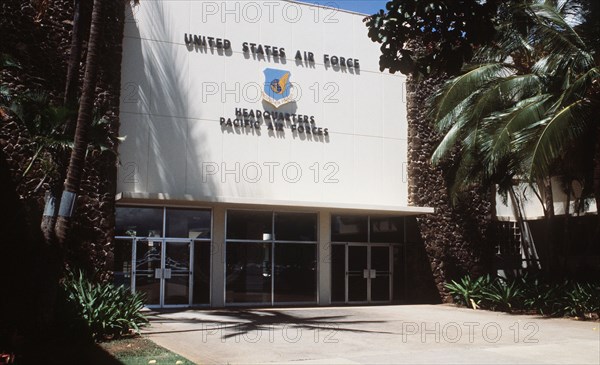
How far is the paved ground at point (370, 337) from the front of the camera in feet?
34.6

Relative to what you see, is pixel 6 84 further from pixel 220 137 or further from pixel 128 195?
pixel 220 137

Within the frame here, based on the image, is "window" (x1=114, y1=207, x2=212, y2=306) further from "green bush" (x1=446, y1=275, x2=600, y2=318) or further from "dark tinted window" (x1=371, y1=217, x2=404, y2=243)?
"green bush" (x1=446, y1=275, x2=600, y2=318)

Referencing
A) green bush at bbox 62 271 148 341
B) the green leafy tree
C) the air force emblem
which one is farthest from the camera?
the air force emblem

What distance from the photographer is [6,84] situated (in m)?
16.8

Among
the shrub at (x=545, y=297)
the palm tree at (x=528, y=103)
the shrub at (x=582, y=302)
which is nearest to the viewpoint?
the palm tree at (x=528, y=103)

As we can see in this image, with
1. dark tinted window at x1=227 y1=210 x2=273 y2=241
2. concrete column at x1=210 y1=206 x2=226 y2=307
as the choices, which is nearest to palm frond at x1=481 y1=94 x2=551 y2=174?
dark tinted window at x1=227 y1=210 x2=273 y2=241

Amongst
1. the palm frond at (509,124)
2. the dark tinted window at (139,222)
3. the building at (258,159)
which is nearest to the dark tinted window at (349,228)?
the building at (258,159)

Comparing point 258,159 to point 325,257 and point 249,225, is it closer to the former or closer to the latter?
point 249,225

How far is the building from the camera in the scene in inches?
751

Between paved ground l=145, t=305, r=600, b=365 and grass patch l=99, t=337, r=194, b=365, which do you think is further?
paved ground l=145, t=305, r=600, b=365

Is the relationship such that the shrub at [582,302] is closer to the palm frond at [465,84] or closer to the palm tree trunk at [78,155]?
the palm frond at [465,84]

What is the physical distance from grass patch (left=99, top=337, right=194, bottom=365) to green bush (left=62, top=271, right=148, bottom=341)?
39 centimetres

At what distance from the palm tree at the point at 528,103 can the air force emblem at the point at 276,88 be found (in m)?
4.76

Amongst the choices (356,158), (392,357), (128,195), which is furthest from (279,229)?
(392,357)
